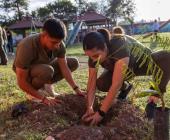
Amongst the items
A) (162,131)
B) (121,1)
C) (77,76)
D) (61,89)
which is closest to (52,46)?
(162,131)

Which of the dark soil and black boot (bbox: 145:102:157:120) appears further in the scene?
black boot (bbox: 145:102:157:120)

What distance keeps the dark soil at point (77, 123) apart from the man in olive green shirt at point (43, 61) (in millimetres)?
175

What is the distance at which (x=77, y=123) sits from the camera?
12.7 feet

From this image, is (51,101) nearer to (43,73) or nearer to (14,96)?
(43,73)

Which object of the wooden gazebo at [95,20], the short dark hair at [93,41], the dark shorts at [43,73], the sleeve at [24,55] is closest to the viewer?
the short dark hair at [93,41]

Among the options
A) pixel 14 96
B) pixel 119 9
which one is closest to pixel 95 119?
pixel 14 96

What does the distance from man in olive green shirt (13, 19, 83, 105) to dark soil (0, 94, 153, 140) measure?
0.18m

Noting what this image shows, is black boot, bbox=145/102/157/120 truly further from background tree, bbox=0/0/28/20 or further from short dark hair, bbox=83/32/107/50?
background tree, bbox=0/0/28/20

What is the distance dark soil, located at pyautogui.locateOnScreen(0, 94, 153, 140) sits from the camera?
3379 mm

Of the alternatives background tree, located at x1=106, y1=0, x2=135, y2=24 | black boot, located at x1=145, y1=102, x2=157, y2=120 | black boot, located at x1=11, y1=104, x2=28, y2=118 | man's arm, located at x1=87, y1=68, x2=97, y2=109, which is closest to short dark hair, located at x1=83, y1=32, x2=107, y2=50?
man's arm, located at x1=87, y1=68, x2=97, y2=109

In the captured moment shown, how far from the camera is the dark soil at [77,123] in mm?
3379

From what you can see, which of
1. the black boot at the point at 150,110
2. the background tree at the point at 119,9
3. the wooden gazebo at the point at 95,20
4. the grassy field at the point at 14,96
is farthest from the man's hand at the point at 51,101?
the background tree at the point at 119,9

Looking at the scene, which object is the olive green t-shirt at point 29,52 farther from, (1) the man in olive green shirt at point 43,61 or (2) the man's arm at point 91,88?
(2) the man's arm at point 91,88

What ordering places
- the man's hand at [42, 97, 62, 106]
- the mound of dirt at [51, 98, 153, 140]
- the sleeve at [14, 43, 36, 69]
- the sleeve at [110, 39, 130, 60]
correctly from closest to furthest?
the mound of dirt at [51, 98, 153, 140]
the sleeve at [110, 39, 130, 60]
the man's hand at [42, 97, 62, 106]
the sleeve at [14, 43, 36, 69]
